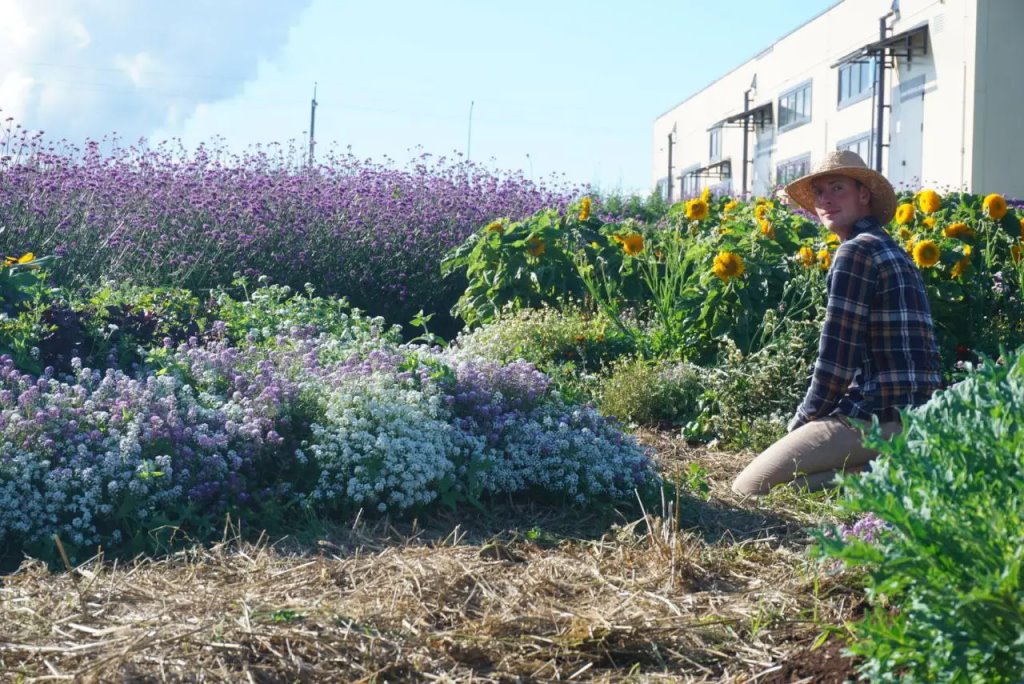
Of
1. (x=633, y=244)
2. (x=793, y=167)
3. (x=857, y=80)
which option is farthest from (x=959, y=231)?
(x=793, y=167)

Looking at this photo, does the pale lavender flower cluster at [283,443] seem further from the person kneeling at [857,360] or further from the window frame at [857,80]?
the window frame at [857,80]

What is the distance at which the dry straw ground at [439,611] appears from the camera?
109 inches

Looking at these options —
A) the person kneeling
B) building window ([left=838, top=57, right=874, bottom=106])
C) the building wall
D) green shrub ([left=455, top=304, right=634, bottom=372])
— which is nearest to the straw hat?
the person kneeling

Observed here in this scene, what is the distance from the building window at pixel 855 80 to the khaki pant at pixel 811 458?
93.8 ft

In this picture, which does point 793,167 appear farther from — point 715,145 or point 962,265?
point 962,265

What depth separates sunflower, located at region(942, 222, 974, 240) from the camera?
665 centimetres

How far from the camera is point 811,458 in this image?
4.73 m

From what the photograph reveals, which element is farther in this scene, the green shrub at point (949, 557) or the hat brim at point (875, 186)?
the hat brim at point (875, 186)

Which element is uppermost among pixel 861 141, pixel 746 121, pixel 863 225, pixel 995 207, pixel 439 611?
pixel 746 121

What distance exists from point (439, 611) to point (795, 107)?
3650 cm

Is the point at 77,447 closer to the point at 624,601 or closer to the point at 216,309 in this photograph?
the point at 624,601

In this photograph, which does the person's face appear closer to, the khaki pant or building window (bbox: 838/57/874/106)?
the khaki pant

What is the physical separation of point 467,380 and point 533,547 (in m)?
1.12

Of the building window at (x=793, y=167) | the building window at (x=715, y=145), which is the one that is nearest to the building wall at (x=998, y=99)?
the building window at (x=793, y=167)
